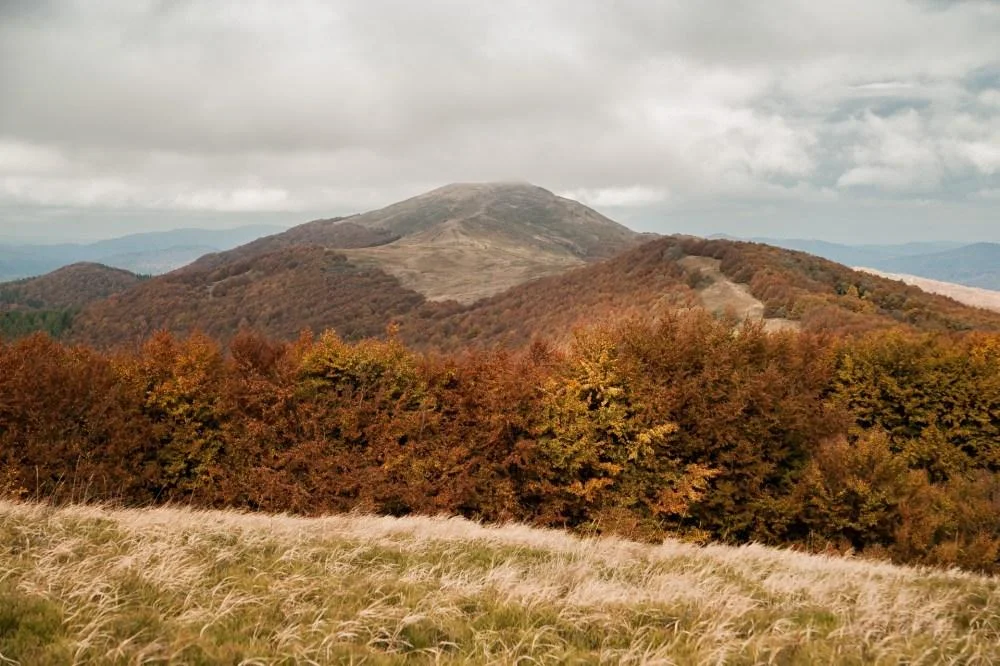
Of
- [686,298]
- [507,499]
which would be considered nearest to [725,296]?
[686,298]

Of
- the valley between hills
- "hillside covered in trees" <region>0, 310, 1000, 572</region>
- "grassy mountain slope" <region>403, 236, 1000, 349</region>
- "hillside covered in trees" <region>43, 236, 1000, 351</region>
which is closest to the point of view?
the valley between hills

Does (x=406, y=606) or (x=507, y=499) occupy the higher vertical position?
(x=406, y=606)

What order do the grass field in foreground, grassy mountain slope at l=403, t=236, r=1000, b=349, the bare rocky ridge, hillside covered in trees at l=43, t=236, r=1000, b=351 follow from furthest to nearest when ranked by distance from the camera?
the bare rocky ridge → hillside covered in trees at l=43, t=236, r=1000, b=351 → grassy mountain slope at l=403, t=236, r=1000, b=349 → the grass field in foreground

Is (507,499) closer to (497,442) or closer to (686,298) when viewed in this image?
(497,442)

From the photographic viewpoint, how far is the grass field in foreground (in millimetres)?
5062

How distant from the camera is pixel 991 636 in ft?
23.5

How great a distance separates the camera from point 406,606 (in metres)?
6.20

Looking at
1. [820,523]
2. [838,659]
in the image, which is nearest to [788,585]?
[838,659]

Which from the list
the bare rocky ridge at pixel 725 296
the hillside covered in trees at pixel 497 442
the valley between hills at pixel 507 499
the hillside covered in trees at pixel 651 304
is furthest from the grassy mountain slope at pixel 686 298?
the valley between hills at pixel 507 499

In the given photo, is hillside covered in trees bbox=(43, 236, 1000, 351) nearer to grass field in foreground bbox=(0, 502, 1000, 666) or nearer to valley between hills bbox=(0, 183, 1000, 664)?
valley between hills bbox=(0, 183, 1000, 664)

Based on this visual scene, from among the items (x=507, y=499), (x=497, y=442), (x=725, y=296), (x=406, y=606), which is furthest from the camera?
(x=725, y=296)

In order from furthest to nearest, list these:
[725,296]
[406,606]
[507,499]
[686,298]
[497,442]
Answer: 1. [686,298]
2. [725,296]
3. [497,442]
4. [507,499]
5. [406,606]

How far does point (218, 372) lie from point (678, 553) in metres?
24.2

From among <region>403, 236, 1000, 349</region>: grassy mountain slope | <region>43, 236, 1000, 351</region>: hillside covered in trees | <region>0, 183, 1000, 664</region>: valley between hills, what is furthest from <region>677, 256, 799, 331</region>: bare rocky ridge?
<region>0, 183, 1000, 664</region>: valley between hills
